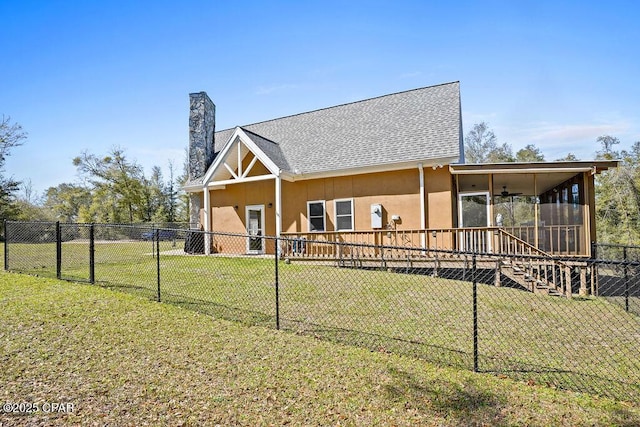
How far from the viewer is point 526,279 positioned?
8438 mm

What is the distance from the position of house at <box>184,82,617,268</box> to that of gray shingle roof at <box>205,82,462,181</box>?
5 centimetres

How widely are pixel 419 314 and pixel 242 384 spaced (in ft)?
12.2

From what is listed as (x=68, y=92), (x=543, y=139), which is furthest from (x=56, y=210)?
(x=543, y=139)

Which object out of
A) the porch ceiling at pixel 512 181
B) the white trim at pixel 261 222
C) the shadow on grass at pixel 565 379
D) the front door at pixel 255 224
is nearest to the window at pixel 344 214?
the white trim at pixel 261 222

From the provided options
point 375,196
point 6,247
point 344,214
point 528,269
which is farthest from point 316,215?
point 6,247

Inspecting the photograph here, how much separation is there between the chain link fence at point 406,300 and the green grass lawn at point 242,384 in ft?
1.63

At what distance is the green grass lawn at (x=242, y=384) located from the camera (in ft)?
9.04

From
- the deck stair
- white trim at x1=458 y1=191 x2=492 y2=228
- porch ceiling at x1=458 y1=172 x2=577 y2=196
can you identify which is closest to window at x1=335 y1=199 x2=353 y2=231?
white trim at x1=458 y1=191 x2=492 y2=228

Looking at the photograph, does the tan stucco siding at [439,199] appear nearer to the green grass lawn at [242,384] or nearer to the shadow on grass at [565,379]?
the shadow on grass at [565,379]

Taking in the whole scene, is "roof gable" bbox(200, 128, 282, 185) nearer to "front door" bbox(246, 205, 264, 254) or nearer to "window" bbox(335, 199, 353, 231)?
"front door" bbox(246, 205, 264, 254)

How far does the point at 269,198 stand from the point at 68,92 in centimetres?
790

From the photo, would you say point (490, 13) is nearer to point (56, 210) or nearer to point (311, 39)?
point (311, 39)

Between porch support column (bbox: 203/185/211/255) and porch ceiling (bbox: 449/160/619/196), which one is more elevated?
porch ceiling (bbox: 449/160/619/196)

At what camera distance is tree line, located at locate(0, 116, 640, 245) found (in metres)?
26.1
